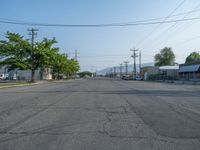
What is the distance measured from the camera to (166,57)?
157 metres

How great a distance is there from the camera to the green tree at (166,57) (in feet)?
512

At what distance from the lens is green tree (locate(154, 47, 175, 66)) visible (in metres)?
156

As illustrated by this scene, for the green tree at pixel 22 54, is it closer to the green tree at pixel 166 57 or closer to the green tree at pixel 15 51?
the green tree at pixel 15 51

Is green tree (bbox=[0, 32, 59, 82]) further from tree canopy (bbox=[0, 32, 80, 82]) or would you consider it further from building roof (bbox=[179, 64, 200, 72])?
building roof (bbox=[179, 64, 200, 72])

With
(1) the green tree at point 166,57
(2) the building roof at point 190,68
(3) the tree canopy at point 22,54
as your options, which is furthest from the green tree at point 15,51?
(1) the green tree at point 166,57

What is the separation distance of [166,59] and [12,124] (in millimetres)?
153086

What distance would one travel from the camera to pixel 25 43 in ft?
182

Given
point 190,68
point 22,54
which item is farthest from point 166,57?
point 22,54

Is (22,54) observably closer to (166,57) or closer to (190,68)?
(190,68)

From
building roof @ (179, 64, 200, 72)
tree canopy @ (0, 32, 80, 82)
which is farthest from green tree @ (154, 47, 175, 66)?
tree canopy @ (0, 32, 80, 82)

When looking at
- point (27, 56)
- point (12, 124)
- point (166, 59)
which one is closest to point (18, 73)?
point (27, 56)

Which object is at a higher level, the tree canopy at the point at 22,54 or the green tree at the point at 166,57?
the green tree at the point at 166,57

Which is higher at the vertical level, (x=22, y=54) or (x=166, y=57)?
(x=166, y=57)

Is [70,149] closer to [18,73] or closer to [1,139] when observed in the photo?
[1,139]
